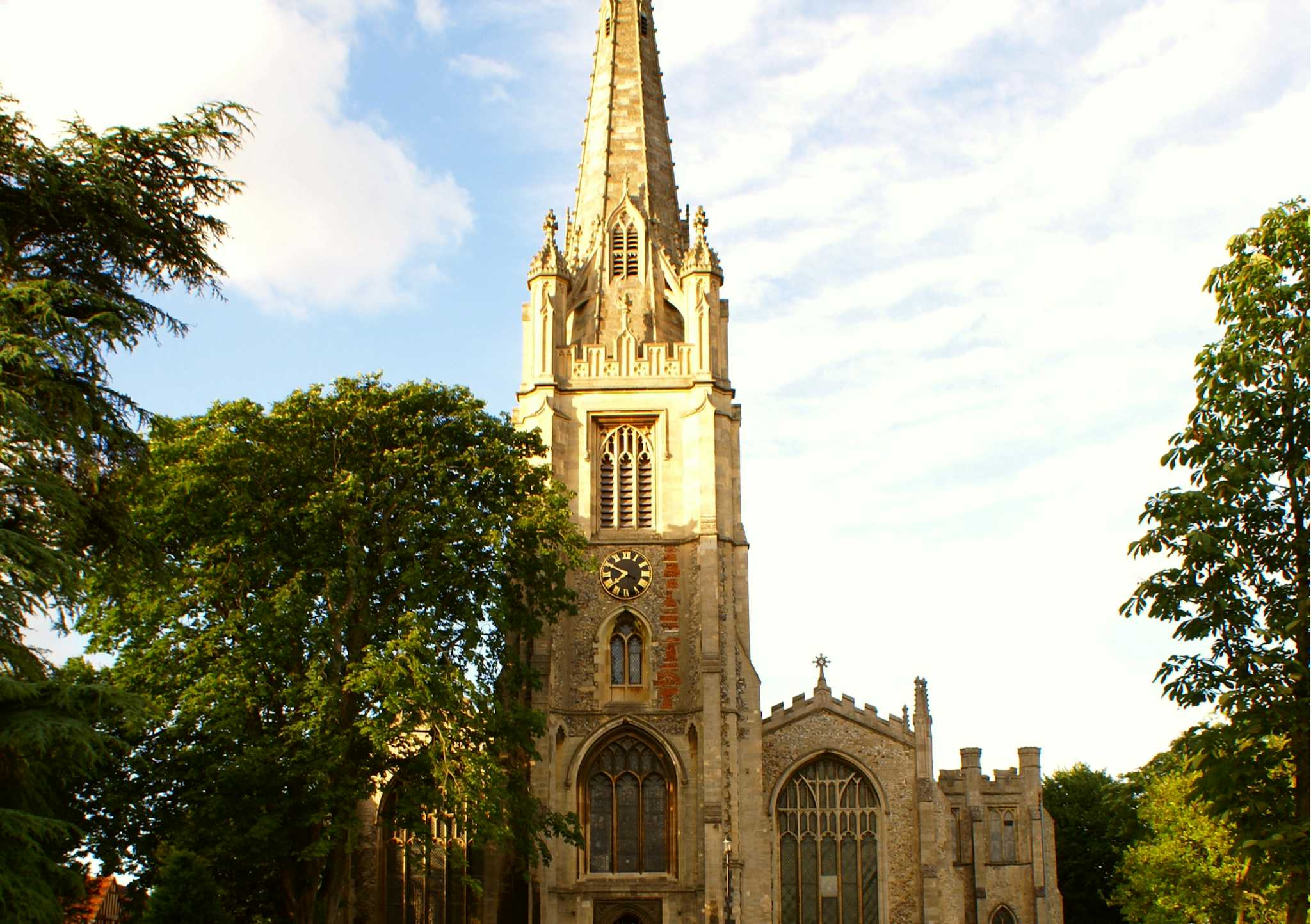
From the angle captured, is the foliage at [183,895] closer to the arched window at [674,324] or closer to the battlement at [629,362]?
the battlement at [629,362]

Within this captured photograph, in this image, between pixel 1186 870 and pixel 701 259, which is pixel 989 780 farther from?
pixel 701 259

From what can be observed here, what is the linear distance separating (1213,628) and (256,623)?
1448 cm

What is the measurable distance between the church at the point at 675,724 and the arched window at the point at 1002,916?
0.07m

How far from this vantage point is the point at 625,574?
33.8m

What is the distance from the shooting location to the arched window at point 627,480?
3456cm

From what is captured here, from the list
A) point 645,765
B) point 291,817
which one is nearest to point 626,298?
point 645,765

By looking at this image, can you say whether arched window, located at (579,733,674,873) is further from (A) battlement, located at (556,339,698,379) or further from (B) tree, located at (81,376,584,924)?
(A) battlement, located at (556,339,698,379)

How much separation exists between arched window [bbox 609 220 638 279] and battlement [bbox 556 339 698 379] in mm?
2902

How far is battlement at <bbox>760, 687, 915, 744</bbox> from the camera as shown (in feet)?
116

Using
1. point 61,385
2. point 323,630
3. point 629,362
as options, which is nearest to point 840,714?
point 629,362

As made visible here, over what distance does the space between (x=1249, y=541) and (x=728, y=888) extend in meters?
18.2

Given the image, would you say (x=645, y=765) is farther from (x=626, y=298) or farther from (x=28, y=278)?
(x=28, y=278)

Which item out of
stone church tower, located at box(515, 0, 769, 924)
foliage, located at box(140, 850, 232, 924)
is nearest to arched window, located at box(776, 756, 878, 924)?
stone church tower, located at box(515, 0, 769, 924)

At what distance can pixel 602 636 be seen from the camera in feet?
109
